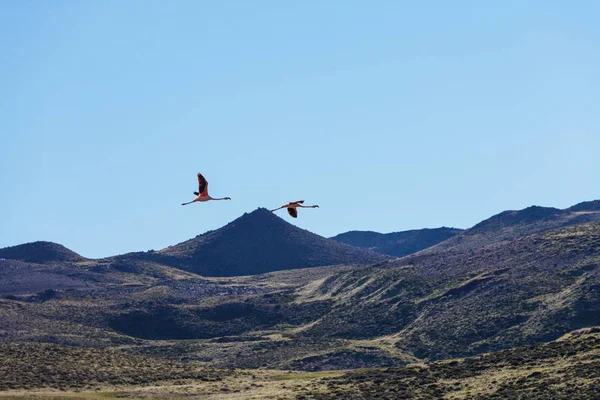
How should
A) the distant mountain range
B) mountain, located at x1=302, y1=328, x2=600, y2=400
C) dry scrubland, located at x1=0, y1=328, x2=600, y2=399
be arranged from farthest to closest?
the distant mountain range, dry scrubland, located at x1=0, y1=328, x2=600, y2=399, mountain, located at x1=302, y1=328, x2=600, y2=400

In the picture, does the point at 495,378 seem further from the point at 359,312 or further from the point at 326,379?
the point at 359,312

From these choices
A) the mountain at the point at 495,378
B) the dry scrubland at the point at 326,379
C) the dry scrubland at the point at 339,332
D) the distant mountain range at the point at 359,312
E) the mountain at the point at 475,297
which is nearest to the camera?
the mountain at the point at 495,378

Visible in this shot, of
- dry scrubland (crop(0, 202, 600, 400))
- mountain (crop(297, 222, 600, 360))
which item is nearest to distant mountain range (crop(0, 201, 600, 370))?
mountain (crop(297, 222, 600, 360))

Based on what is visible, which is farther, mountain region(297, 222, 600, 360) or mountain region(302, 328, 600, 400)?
mountain region(297, 222, 600, 360)

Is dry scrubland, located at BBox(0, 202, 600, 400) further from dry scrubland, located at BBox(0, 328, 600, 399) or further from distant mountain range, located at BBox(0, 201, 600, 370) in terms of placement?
distant mountain range, located at BBox(0, 201, 600, 370)

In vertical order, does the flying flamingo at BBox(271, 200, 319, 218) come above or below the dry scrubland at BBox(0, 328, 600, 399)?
above

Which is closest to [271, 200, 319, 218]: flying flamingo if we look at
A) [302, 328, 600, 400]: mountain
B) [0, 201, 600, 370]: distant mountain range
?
[302, 328, 600, 400]: mountain

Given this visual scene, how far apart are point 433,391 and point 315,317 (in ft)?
247

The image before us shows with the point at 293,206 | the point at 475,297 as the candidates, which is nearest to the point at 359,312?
the point at 475,297

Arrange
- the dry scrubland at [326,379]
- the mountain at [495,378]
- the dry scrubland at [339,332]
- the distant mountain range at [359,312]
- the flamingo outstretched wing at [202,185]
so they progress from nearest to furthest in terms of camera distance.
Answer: the flamingo outstretched wing at [202,185], the mountain at [495,378], the dry scrubland at [326,379], the dry scrubland at [339,332], the distant mountain range at [359,312]

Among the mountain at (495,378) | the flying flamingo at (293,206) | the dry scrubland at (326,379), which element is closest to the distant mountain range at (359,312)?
the dry scrubland at (326,379)

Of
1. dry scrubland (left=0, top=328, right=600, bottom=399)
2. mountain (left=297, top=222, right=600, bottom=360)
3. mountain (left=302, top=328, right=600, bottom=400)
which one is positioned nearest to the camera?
mountain (left=302, top=328, right=600, bottom=400)

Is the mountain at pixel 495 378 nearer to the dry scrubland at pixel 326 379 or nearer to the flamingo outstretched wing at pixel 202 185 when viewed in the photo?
the dry scrubland at pixel 326 379

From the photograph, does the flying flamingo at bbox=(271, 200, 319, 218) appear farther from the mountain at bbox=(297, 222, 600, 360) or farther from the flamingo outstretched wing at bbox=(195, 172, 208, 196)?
the mountain at bbox=(297, 222, 600, 360)
